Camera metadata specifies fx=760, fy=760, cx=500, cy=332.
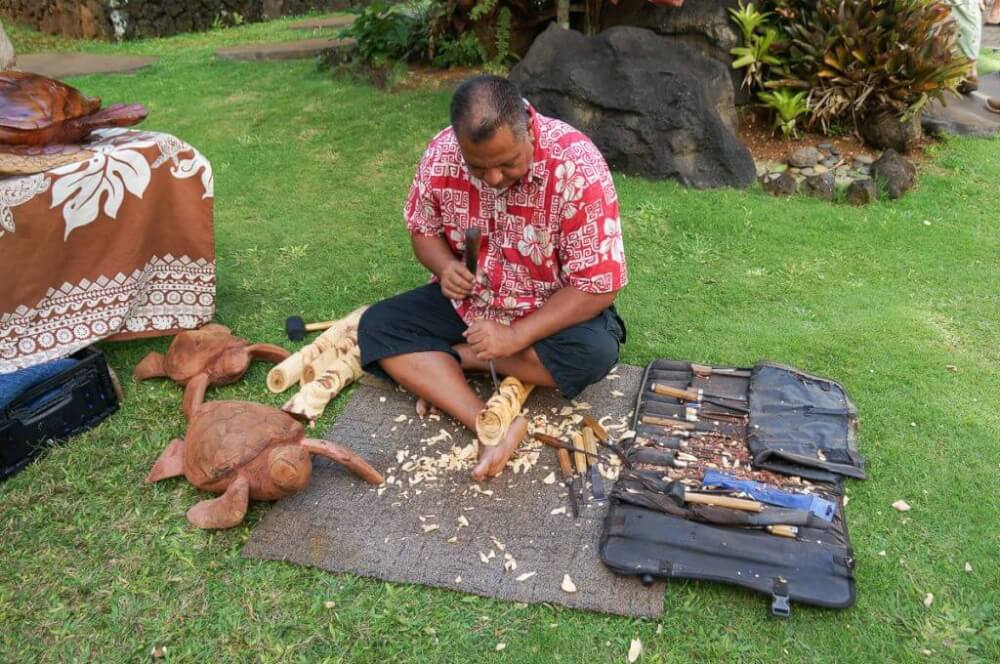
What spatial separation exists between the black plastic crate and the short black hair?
5.59 ft

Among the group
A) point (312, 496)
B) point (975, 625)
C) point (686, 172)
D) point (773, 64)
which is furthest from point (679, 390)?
point (773, 64)

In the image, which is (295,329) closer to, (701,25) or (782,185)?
(782,185)

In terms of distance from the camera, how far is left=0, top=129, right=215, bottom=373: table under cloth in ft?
9.45

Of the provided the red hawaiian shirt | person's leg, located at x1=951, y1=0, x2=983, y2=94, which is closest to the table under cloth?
the red hawaiian shirt

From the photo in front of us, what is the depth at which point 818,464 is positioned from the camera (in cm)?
258

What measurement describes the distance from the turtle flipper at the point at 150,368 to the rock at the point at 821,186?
410cm

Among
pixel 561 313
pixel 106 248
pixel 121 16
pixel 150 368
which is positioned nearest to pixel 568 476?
pixel 561 313

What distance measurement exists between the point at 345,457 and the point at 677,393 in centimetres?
130

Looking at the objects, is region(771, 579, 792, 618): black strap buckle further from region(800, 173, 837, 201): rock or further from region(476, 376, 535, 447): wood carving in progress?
region(800, 173, 837, 201): rock

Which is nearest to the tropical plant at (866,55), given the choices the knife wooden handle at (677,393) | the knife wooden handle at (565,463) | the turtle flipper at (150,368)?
the knife wooden handle at (677,393)

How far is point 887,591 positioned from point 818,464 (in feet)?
1.61

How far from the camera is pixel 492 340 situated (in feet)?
8.71

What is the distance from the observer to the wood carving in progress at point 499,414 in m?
2.64

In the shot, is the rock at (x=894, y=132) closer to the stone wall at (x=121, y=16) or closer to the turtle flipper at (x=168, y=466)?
the turtle flipper at (x=168, y=466)
